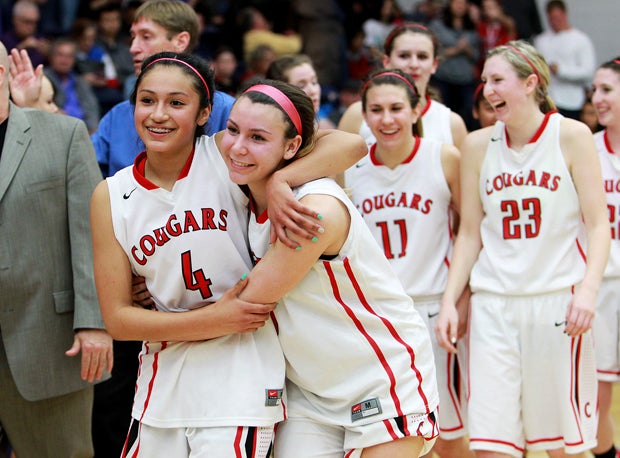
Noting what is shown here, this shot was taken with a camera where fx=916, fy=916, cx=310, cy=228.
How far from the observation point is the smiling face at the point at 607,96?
16.4ft

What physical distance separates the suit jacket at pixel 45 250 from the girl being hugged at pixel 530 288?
1612mm

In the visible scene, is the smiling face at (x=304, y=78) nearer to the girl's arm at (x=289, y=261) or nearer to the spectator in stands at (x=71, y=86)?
the girl's arm at (x=289, y=261)

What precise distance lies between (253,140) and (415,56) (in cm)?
226

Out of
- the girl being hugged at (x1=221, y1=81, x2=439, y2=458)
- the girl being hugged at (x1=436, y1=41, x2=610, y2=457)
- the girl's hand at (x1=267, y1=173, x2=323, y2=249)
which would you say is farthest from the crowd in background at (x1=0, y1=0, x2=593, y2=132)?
the girl's hand at (x1=267, y1=173, x2=323, y2=249)

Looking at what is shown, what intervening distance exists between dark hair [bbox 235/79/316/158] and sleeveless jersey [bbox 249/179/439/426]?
188 mm

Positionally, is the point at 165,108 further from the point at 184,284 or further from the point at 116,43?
the point at 116,43

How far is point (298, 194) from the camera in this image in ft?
9.77

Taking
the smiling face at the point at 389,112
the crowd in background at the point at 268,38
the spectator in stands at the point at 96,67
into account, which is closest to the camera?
the smiling face at the point at 389,112

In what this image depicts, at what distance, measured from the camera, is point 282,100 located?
3027mm

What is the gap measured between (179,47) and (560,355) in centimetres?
227

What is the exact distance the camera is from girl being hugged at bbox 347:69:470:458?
14.4 ft

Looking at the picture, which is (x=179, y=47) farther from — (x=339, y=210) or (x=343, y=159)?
(x=339, y=210)

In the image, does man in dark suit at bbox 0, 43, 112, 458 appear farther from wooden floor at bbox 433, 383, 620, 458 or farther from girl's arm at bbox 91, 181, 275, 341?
wooden floor at bbox 433, 383, 620, 458

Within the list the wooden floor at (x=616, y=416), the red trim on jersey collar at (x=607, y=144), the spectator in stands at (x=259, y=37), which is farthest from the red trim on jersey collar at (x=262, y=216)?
the spectator in stands at (x=259, y=37)
